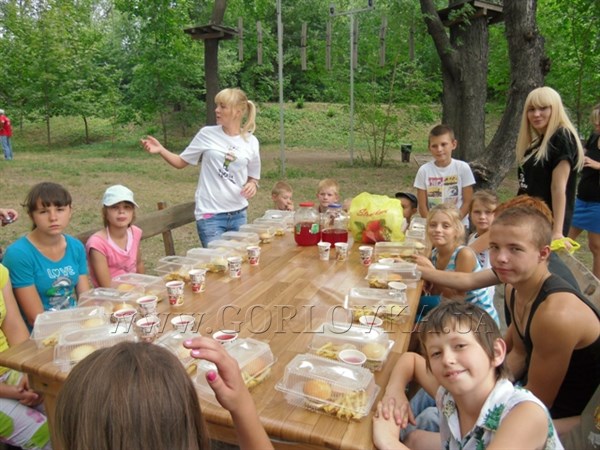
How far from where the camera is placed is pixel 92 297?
6.49 ft

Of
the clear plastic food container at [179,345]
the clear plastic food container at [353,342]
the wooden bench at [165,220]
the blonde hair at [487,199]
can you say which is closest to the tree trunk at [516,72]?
the blonde hair at [487,199]

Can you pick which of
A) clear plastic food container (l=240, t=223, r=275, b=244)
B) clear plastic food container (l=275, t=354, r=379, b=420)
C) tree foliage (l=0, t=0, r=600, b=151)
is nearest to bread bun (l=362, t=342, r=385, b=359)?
clear plastic food container (l=275, t=354, r=379, b=420)

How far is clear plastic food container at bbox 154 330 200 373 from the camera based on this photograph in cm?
150

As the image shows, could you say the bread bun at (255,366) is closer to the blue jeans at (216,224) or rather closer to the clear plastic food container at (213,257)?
the clear plastic food container at (213,257)

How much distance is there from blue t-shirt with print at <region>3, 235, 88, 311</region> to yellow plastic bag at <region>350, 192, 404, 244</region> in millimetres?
1684

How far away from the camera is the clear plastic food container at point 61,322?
1.67 meters

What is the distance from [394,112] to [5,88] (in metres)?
15.0

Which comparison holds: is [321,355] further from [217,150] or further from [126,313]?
[217,150]

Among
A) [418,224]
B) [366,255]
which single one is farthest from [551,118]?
[366,255]

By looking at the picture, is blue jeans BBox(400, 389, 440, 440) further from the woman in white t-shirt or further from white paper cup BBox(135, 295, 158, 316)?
the woman in white t-shirt

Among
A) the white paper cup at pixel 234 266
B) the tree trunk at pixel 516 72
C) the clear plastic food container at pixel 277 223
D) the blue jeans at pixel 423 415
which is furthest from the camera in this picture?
the tree trunk at pixel 516 72

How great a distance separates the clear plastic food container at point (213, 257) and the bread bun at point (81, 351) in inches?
37.4

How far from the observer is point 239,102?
332 centimetres

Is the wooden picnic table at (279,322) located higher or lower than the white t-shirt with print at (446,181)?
lower
